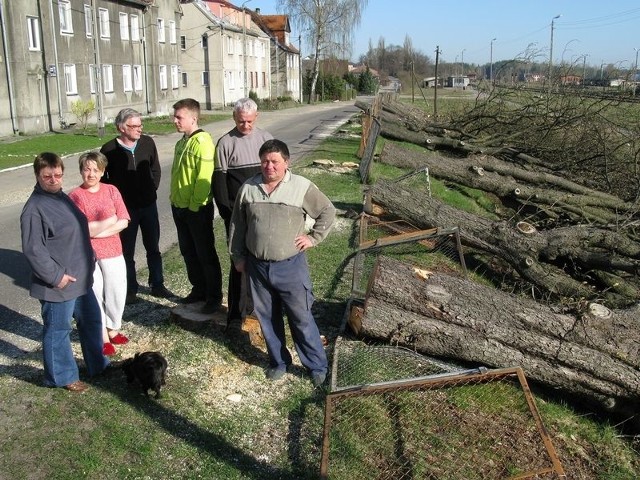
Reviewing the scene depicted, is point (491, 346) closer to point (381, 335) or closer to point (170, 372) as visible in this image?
point (381, 335)

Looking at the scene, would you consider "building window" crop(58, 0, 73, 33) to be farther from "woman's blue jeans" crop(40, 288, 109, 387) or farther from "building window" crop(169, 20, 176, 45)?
"woman's blue jeans" crop(40, 288, 109, 387)

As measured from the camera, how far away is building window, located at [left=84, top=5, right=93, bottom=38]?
2753 centimetres

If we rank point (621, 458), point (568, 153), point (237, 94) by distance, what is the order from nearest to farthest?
point (621, 458)
point (568, 153)
point (237, 94)

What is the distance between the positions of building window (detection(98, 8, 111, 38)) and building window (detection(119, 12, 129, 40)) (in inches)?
65.3

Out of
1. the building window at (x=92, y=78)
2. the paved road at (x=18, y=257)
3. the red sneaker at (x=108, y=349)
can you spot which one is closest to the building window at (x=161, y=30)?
the building window at (x=92, y=78)

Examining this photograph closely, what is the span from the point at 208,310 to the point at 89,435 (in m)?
1.85

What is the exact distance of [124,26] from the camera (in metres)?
32.0

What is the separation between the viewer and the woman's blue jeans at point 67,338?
13.6 ft

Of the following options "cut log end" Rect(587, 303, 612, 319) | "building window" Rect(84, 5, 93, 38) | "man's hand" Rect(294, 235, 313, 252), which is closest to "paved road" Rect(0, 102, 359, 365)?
"man's hand" Rect(294, 235, 313, 252)

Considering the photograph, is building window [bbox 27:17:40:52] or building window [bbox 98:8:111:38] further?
building window [bbox 98:8:111:38]

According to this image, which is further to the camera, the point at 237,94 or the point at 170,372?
the point at 237,94

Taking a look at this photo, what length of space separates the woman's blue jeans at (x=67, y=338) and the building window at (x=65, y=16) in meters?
25.0

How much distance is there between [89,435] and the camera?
389cm

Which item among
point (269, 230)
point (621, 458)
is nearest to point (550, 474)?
point (621, 458)
